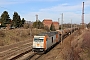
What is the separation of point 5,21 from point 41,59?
54636 millimetres

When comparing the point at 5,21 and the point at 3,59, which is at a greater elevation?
the point at 5,21

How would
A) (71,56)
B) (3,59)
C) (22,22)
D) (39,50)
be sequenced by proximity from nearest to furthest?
A: (71,56) → (3,59) → (39,50) → (22,22)

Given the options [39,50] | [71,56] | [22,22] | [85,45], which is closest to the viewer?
[71,56]

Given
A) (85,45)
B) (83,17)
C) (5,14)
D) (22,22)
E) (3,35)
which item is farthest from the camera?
(22,22)

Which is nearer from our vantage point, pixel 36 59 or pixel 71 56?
pixel 71 56

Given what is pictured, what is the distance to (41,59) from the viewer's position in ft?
72.8

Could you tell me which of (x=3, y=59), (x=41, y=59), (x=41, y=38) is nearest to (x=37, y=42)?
(x=41, y=38)

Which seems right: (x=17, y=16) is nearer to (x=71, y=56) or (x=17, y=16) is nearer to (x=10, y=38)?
(x=10, y=38)

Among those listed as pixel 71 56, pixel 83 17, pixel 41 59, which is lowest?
pixel 41 59

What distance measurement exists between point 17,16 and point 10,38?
117 feet

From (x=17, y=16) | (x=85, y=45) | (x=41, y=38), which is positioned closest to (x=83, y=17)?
(x=17, y=16)

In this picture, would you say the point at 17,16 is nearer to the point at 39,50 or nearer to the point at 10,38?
the point at 10,38

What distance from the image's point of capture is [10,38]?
141 ft

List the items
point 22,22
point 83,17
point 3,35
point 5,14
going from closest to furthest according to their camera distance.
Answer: point 3,35, point 83,17, point 5,14, point 22,22
